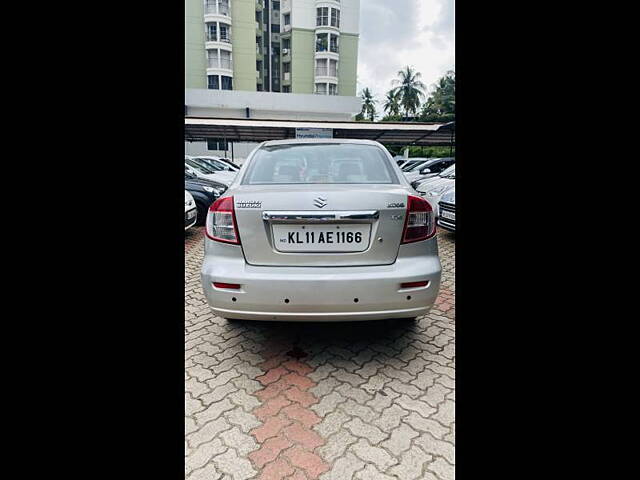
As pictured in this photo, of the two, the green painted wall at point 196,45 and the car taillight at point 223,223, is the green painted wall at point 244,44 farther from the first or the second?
the car taillight at point 223,223

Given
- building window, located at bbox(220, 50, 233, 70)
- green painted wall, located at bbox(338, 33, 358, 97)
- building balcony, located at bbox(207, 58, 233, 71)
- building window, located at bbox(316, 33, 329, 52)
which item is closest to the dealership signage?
building balcony, located at bbox(207, 58, 233, 71)

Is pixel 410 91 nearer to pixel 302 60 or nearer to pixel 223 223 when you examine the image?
pixel 302 60

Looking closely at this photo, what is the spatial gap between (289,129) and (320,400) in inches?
727

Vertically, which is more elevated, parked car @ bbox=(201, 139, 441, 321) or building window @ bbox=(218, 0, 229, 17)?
building window @ bbox=(218, 0, 229, 17)

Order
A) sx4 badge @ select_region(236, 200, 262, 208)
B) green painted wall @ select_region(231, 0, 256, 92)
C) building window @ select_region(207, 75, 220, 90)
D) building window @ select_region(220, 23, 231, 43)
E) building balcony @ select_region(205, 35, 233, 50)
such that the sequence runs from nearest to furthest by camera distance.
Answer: sx4 badge @ select_region(236, 200, 262, 208)
building balcony @ select_region(205, 35, 233, 50)
building window @ select_region(220, 23, 231, 43)
building window @ select_region(207, 75, 220, 90)
green painted wall @ select_region(231, 0, 256, 92)

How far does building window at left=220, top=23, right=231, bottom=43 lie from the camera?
34.6 metres

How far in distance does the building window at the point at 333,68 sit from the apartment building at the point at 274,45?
1.4 inches

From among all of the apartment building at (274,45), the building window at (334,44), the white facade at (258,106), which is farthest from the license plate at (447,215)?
the building window at (334,44)

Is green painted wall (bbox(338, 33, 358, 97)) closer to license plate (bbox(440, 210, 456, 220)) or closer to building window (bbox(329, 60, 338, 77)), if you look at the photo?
building window (bbox(329, 60, 338, 77))

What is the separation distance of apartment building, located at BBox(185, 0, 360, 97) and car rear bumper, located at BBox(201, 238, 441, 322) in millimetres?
34614

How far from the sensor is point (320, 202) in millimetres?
2338

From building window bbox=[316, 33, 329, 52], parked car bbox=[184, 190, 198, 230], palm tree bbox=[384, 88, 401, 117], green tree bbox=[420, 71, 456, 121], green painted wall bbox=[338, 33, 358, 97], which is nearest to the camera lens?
parked car bbox=[184, 190, 198, 230]

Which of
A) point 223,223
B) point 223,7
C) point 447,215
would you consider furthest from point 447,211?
point 223,7
